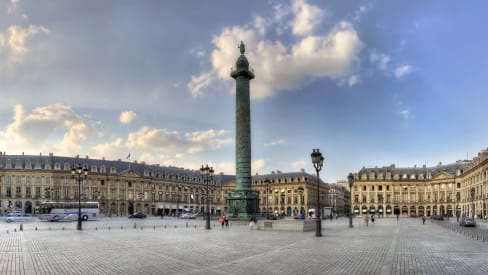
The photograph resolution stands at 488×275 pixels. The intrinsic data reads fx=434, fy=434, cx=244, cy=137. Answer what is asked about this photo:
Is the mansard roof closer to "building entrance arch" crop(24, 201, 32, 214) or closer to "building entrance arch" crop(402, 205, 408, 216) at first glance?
"building entrance arch" crop(402, 205, 408, 216)

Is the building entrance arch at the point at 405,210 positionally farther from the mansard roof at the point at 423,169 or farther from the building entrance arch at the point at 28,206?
the building entrance arch at the point at 28,206

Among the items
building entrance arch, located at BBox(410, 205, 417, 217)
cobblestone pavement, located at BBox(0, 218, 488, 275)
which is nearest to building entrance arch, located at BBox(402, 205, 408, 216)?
building entrance arch, located at BBox(410, 205, 417, 217)

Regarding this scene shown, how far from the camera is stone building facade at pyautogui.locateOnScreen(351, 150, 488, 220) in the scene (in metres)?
138

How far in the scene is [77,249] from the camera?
78.2 feet

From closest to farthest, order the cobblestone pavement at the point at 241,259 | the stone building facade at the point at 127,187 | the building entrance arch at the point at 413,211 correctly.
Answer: the cobblestone pavement at the point at 241,259
the stone building facade at the point at 127,187
the building entrance arch at the point at 413,211

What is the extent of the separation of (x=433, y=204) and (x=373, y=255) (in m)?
134

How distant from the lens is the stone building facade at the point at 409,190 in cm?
13750

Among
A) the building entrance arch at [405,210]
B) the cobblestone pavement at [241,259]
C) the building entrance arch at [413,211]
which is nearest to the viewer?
the cobblestone pavement at [241,259]

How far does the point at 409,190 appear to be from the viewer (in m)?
147

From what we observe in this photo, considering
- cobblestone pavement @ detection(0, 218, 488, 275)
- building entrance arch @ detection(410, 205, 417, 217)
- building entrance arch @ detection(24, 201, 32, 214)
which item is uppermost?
cobblestone pavement @ detection(0, 218, 488, 275)

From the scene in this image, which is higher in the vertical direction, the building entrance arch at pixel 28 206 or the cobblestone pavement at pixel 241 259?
the cobblestone pavement at pixel 241 259

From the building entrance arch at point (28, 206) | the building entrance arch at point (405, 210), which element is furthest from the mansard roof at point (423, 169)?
the building entrance arch at point (28, 206)

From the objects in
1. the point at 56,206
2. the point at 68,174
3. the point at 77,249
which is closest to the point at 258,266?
the point at 77,249

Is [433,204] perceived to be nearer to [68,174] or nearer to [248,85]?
[248,85]
